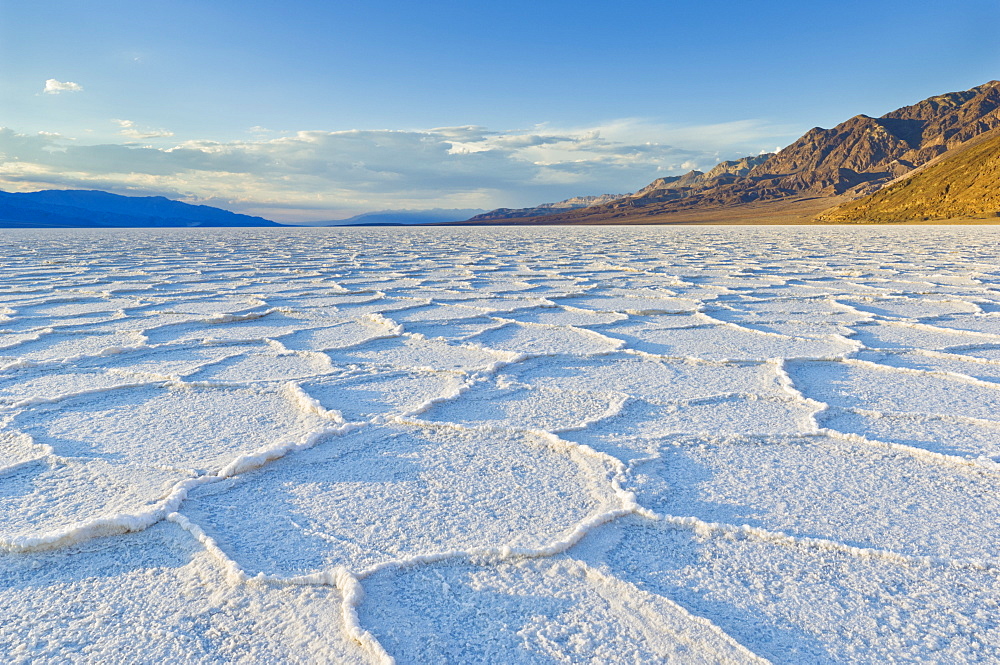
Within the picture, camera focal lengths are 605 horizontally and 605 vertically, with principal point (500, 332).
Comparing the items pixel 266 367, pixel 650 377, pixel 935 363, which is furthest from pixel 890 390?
pixel 266 367

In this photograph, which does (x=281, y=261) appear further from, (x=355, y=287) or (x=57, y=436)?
(x=57, y=436)

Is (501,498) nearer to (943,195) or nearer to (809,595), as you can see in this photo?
(809,595)

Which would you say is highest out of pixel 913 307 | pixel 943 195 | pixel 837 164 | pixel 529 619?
pixel 837 164

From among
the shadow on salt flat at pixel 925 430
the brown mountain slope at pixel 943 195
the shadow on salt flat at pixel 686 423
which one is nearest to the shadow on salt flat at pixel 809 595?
the shadow on salt flat at pixel 686 423

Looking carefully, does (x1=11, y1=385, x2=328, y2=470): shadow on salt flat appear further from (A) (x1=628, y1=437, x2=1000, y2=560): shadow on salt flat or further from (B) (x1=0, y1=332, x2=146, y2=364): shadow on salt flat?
(A) (x1=628, y1=437, x2=1000, y2=560): shadow on salt flat

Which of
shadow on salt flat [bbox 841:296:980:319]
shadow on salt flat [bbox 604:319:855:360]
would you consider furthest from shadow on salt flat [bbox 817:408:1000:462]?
shadow on salt flat [bbox 841:296:980:319]

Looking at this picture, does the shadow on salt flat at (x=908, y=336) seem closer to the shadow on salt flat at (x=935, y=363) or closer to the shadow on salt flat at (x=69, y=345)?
the shadow on salt flat at (x=935, y=363)
